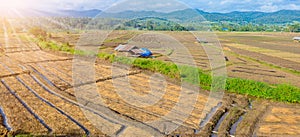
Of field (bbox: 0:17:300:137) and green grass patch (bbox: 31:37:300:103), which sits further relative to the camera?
green grass patch (bbox: 31:37:300:103)

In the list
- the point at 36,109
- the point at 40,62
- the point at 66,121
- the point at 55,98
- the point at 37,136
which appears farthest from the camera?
the point at 40,62

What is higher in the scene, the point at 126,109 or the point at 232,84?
the point at 232,84

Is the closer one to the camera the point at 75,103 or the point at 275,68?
the point at 75,103

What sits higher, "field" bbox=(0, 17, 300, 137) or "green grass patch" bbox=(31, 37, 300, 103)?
"green grass patch" bbox=(31, 37, 300, 103)

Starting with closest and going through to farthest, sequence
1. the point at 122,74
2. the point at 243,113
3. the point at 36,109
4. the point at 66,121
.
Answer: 1. the point at 66,121
2. the point at 36,109
3. the point at 243,113
4. the point at 122,74

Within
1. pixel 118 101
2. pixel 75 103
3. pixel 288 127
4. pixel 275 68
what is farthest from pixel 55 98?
pixel 275 68

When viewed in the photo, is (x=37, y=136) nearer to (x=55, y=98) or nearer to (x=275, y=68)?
(x=55, y=98)

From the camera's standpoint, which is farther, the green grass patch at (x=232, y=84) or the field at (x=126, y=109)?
the green grass patch at (x=232, y=84)

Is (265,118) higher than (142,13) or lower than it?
lower

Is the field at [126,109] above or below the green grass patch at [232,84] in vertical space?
below

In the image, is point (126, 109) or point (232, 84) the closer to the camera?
point (126, 109)
